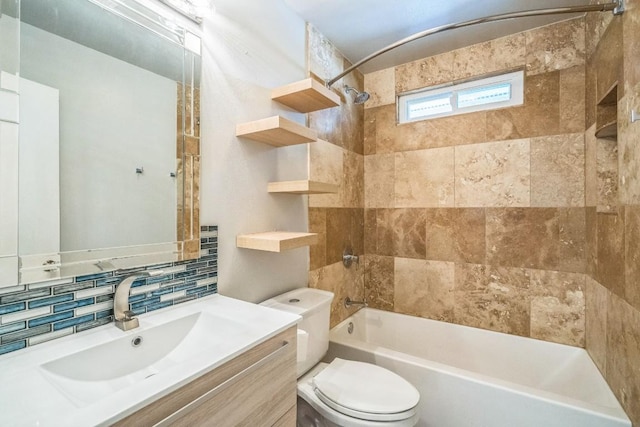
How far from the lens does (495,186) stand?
6.73 feet

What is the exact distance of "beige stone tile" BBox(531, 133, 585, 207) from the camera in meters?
1.83

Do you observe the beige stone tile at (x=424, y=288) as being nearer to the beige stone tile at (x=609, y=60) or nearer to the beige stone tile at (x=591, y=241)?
the beige stone tile at (x=591, y=241)

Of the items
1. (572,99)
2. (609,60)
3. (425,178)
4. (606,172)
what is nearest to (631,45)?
(609,60)

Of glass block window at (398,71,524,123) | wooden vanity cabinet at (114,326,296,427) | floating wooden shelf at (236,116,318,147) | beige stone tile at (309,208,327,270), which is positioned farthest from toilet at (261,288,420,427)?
glass block window at (398,71,524,123)

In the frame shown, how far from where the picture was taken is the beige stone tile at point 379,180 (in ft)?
8.05

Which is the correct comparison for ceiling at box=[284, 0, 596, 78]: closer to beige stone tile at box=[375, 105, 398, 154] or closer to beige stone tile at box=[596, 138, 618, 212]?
beige stone tile at box=[375, 105, 398, 154]

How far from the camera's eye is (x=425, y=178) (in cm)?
230

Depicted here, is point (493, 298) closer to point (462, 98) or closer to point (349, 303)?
point (349, 303)

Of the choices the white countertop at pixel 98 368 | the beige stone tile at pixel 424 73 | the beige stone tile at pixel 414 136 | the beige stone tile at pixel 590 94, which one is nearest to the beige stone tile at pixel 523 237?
the beige stone tile at pixel 590 94

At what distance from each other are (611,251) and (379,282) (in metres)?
1.49

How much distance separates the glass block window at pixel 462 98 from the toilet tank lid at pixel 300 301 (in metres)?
1.62

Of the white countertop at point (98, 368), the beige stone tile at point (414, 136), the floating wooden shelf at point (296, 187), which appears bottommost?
the white countertop at point (98, 368)

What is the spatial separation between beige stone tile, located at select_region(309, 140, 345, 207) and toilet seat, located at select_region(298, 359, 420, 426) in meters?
1.00

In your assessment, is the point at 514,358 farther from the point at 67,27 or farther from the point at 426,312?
the point at 67,27
